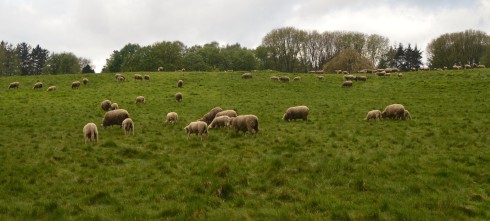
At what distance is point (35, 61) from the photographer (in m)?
138

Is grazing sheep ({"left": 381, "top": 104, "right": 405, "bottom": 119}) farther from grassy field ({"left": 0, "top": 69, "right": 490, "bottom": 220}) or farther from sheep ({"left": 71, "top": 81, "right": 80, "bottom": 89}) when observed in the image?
sheep ({"left": 71, "top": 81, "right": 80, "bottom": 89})

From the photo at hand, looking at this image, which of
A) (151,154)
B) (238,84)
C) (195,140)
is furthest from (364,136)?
(238,84)

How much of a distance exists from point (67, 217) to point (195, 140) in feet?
34.3

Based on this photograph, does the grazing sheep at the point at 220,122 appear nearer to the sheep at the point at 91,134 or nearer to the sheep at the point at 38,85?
the sheep at the point at 91,134

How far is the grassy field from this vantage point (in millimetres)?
10617

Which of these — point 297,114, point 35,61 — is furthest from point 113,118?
point 35,61

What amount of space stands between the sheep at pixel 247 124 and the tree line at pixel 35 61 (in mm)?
86568

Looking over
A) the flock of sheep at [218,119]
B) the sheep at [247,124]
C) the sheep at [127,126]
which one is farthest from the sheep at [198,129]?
the sheep at [127,126]

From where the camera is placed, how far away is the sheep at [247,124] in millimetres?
21938

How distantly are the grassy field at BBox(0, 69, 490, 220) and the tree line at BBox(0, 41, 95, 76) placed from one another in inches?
3320

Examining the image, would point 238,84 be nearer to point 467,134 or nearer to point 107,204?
point 467,134

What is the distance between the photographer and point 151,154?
17.7m

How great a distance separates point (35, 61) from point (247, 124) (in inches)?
5450

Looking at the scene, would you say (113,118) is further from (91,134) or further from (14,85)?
(14,85)
